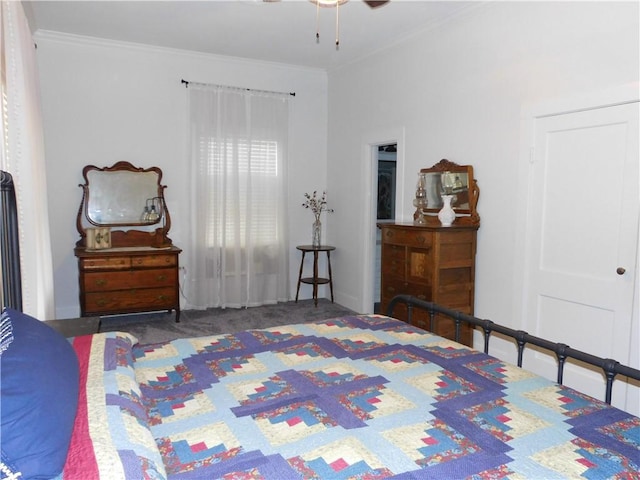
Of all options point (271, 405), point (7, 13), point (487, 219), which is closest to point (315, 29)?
point (487, 219)

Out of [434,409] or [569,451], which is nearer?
[569,451]

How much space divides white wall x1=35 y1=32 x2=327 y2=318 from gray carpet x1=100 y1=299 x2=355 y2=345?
2.02 ft

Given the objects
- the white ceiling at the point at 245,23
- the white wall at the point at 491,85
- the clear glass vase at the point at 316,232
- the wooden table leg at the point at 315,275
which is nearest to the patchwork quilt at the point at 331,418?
the white wall at the point at 491,85

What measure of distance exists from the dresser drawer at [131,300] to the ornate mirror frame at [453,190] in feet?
8.37

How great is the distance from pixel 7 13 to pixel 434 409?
8.75 feet

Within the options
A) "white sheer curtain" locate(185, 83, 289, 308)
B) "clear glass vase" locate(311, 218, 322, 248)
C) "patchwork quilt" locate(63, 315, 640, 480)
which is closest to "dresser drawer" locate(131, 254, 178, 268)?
"white sheer curtain" locate(185, 83, 289, 308)

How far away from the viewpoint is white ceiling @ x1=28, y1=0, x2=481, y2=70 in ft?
12.0

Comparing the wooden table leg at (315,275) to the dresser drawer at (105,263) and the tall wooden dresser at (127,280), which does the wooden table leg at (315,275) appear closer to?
the tall wooden dresser at (127,280)

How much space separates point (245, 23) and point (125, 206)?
7.25 ft

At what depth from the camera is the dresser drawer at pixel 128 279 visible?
420 centimetres

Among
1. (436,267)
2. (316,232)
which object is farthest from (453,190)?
(316,232)

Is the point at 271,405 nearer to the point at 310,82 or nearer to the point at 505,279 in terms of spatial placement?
the point at 505,279

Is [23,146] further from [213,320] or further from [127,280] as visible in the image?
[213,320]

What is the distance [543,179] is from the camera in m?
3.12
